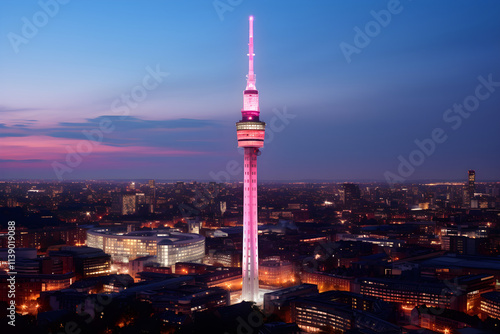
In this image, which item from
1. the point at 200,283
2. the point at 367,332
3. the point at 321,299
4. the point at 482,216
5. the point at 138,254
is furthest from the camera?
the point at 482,216

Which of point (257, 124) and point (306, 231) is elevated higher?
point (257, 124)

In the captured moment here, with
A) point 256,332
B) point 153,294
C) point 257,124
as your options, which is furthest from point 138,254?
point 256,332

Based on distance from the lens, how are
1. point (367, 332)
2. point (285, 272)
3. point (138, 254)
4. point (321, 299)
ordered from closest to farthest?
1. point (367, 332)
2. point (321, 299)
3. point (285, 272)
4. point (138, 254)

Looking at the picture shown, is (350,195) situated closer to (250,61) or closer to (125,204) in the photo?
(125,204)

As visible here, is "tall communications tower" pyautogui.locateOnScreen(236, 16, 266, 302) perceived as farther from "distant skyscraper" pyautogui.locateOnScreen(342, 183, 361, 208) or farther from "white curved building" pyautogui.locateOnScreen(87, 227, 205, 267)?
"distant skyscraper" pyautogui.locateOnScreen(342, 183, 361, 208)

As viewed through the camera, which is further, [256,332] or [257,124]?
[257,124]

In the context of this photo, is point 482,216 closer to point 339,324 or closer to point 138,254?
point 138,254

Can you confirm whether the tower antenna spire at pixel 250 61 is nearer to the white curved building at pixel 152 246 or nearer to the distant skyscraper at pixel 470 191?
the white curved building at pixel 152 246

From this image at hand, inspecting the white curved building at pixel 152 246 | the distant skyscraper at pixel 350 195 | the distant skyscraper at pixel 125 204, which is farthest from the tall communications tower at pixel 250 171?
the distant skyscraper at pixel 350 195
